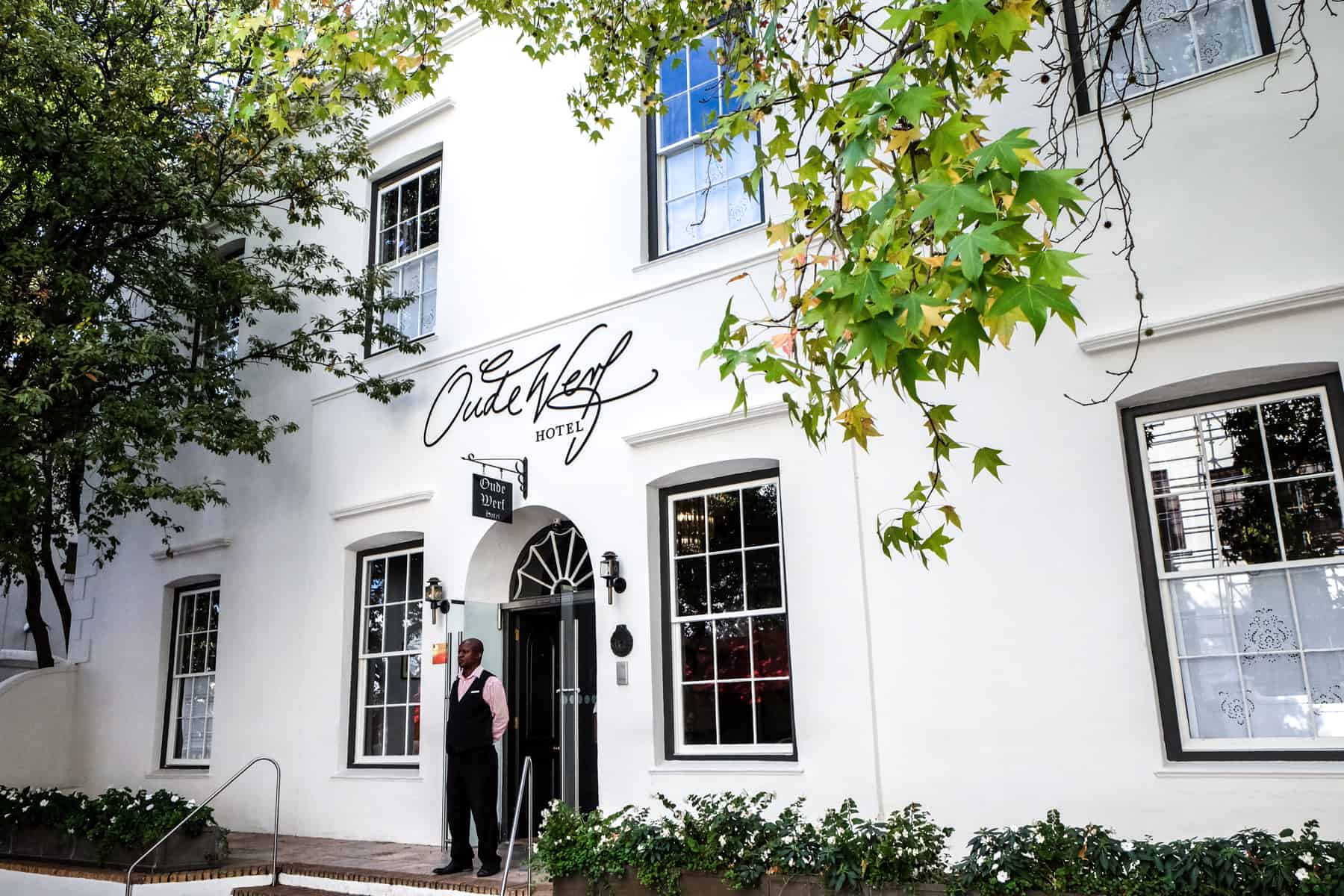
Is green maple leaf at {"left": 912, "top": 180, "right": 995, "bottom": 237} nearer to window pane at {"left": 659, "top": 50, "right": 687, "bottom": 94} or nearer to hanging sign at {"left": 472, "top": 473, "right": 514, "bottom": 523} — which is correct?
hanging sign at {"left": 472, "top": 473, "right": 514, "bottom": 523}

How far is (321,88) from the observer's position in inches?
413

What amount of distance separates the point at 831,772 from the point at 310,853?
4482 millimetres

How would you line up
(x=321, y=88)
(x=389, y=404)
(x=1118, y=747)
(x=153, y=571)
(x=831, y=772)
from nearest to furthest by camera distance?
(x=1118, y=747), (x=831, y=772), (x=389, y=404), (x=321, y=88), (x=153, y=571)

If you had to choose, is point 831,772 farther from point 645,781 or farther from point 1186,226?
point 1186,226

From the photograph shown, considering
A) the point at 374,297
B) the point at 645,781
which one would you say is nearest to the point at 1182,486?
the point at 645,781

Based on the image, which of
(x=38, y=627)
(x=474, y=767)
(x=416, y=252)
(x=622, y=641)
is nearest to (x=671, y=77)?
(x=416, y=252)

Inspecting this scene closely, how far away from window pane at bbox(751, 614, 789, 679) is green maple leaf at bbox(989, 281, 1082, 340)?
440 cm

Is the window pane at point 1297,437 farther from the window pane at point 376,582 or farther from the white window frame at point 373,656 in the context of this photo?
the window pane at point 376,582

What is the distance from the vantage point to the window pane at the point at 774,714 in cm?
707

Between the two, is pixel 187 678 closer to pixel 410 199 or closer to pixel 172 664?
pixel 172 664

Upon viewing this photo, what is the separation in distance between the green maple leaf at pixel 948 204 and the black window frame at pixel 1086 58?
342cm

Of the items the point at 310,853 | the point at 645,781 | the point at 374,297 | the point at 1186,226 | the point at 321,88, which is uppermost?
the point at 321,88

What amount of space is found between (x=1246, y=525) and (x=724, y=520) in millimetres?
3389

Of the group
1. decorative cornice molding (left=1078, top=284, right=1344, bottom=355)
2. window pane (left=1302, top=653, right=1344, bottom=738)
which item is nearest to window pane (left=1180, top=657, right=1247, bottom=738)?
window pane (left=1302, top=653, right=1344, bottom=738)
